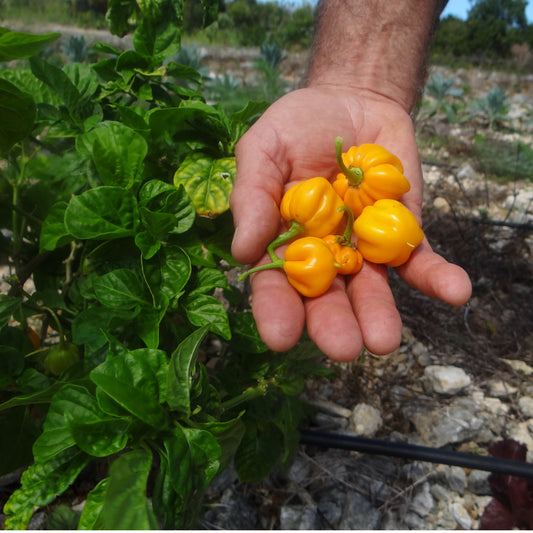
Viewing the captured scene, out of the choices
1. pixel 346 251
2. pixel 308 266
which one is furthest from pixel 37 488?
pixel 346 251

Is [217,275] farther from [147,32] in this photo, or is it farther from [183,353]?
[147,32]

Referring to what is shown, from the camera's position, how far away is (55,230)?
115 cm

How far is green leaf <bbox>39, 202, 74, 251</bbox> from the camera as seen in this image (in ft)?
3.74

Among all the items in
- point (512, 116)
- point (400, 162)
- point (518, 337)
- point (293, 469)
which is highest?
point (400, 162)

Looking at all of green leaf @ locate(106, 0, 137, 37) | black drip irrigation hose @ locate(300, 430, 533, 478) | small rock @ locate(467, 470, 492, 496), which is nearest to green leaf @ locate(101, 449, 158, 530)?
black drip irrigation hose @ locate(300, 430, 533, 478)

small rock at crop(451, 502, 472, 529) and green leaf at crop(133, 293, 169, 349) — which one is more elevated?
green leaf at crop(133, 293, 169, 349)

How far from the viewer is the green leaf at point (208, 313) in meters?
1.07

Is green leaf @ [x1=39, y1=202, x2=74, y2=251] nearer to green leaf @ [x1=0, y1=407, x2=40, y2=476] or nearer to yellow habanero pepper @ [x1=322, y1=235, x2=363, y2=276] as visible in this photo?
green leaf @ [x1=0, y1=407, x2=40, y2=476]

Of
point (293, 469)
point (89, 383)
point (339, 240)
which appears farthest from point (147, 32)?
point (293, 469)

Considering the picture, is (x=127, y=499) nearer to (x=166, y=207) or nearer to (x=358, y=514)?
(x=166, y=207)

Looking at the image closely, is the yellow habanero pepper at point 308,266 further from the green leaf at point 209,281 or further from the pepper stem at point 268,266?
the green leaf at point 209,281

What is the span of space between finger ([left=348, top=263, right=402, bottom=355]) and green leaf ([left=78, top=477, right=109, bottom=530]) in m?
0.68

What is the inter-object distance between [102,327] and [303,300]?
58 cm

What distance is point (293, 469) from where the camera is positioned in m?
1.81
